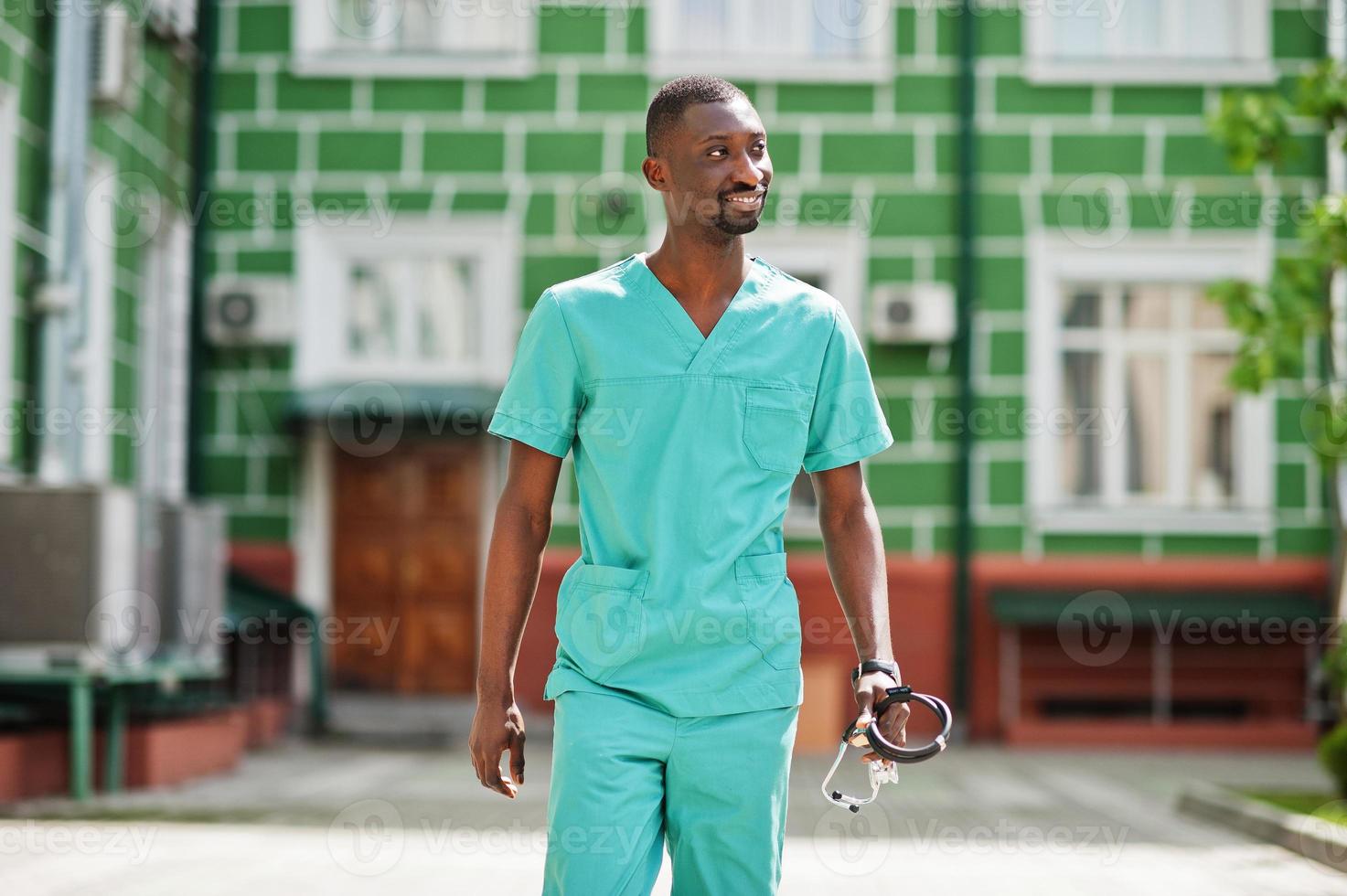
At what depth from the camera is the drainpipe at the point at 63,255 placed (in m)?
10.6

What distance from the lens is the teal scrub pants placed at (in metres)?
2.99

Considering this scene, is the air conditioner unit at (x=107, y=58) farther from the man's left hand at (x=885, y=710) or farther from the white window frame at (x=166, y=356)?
the man's left hand at (x=885, y=710)

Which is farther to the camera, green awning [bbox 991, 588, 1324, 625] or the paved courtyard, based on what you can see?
green awning [bbox 991, 588, 1324, 625]

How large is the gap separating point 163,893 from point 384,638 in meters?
7.59

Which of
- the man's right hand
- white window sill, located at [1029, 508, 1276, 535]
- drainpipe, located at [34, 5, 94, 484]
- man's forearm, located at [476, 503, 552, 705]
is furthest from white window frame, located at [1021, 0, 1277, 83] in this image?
the man's right hand

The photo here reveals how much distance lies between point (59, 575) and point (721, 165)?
717 centimetres

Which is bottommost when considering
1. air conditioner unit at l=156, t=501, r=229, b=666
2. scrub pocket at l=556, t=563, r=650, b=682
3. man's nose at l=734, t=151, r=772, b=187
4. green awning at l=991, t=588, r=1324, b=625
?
green awning at l=991, t=588, r=1324, b=625

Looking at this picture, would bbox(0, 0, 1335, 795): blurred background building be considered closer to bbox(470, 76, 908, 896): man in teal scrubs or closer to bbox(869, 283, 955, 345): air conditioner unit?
bbox(869, 283, 955, 345): air conditioner unit

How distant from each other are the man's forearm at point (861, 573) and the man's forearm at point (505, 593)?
0.55 meters

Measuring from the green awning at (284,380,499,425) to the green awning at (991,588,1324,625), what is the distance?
426 cm

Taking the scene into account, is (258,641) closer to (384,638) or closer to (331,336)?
(384,638)

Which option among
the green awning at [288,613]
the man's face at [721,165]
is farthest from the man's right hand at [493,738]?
the green awning at [288,613]

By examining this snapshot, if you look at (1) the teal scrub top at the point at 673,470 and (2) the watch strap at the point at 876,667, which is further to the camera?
(2) the watch strap at the point at 876,667

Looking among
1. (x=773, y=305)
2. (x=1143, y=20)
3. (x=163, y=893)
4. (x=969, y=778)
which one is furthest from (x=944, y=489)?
(x=773, y=305)
